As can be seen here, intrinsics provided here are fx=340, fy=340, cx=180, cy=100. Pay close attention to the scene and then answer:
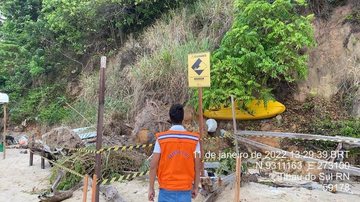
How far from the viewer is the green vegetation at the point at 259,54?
706 centimetres

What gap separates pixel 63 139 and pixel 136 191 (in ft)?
9.16

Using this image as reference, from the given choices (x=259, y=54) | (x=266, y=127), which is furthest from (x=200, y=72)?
(x=266, y=127)

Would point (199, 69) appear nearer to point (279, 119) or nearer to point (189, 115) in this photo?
point (189, 115)

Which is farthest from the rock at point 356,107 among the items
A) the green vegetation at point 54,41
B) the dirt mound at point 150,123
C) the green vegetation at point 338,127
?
the green vegetation at point 54,41

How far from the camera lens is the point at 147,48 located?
10375mm

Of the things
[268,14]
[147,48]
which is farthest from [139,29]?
[268,14]

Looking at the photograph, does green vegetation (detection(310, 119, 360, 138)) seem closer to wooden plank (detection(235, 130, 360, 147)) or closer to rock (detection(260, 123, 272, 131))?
rock (detection(260, 123, 272, 131))

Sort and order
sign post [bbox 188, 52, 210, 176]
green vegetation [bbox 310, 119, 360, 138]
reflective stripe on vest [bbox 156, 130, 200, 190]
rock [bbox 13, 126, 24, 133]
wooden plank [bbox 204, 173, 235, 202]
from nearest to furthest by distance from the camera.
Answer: reflective stripe on vest [bbox 156, 130, 200, 190] < sign post [bbox 188, 52, 210, 176] < wooden plank [bbox 204, 173, 235, 202] < green vegetation [bbox 310, 119, 360, 138] < rock [bbox 13, 126, 24, 133]

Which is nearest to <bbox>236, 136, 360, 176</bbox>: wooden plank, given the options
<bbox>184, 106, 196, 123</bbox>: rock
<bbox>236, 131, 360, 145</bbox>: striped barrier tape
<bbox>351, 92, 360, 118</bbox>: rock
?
<bbox>236, 131, 360, 145</bbox>: striped barrier tape

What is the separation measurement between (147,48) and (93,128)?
3142 mm

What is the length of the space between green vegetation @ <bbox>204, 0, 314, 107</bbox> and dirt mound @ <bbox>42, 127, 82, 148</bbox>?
2.96 meters

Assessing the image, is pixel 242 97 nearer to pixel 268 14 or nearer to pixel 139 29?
pixel 268 14

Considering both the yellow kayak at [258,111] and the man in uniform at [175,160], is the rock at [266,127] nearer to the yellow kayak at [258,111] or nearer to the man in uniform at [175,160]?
the yellow kayak at [258,111]

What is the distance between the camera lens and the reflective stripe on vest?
3.16 metres
